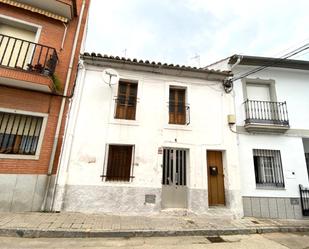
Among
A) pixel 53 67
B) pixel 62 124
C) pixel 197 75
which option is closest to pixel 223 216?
pixel 197 75

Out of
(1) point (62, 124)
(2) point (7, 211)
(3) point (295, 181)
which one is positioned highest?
(1) point (62, 124)

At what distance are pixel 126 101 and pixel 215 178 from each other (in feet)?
15.8

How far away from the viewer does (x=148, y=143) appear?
6730mm

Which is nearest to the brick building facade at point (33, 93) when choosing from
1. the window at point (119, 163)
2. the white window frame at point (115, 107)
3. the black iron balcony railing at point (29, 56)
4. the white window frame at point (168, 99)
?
the black iron balcony railing at point (29, 56)

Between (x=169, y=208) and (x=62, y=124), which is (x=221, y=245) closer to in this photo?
(x=169, y=208)

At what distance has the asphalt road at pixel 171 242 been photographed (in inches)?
150

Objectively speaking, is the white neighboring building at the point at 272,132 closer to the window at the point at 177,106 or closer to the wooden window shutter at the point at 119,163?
the window at the point at 177,106

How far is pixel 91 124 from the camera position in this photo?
21.3 ft

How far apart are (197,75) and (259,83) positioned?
3134 mm

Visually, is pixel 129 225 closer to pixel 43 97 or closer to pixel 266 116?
pixel 43 97

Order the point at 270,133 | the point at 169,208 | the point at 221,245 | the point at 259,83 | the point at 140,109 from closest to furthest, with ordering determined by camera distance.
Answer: the point at 221,245, the point at 169,208, the point at 140,109, the point at 270,133, the point at 259,83

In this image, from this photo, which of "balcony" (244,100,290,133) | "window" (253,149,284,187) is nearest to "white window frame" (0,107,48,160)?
"balcony" (244,100,290,133)

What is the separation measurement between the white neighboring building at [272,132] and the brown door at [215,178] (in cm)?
83

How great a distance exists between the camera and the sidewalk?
4.25 meters
